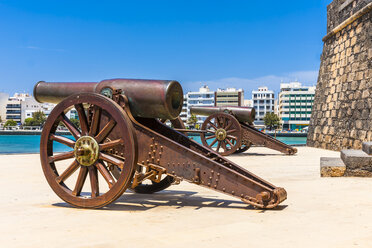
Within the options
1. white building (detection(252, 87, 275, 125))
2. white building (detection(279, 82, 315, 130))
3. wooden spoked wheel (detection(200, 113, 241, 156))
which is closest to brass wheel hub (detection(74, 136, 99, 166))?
wooden spoked wheel (detection(200, 113, 241, 156))

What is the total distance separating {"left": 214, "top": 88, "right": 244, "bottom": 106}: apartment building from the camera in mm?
118688

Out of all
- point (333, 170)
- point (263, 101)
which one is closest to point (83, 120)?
point (333, 170)

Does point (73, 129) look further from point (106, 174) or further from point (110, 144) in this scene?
point (106, 174)

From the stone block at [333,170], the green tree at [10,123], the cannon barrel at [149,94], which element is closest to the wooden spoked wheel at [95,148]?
the cannon barrel at [149,94]

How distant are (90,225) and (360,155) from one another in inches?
198

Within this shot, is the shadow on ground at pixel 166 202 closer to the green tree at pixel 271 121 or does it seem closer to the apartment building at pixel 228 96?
the green tree at pixel 271 121

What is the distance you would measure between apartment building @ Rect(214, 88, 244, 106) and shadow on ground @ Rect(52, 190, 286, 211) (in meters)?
114

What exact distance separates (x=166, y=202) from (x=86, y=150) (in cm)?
114

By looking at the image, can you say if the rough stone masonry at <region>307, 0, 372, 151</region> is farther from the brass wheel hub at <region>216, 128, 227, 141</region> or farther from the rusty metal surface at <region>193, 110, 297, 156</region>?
the brass wheel hub at <region>216, 128, 227, 141</region>

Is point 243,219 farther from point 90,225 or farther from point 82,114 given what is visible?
point 82,114

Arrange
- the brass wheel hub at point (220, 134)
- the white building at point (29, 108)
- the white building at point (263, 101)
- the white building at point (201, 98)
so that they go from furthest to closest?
the white building at point (29, 108) < the white building at point (263, 101) < the white building at point (201, 98) < the brass wheel hub at point (220, 134)

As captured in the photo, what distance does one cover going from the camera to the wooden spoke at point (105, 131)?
182 inches


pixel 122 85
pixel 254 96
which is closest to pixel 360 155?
pixel 122 85

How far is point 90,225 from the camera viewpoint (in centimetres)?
388
